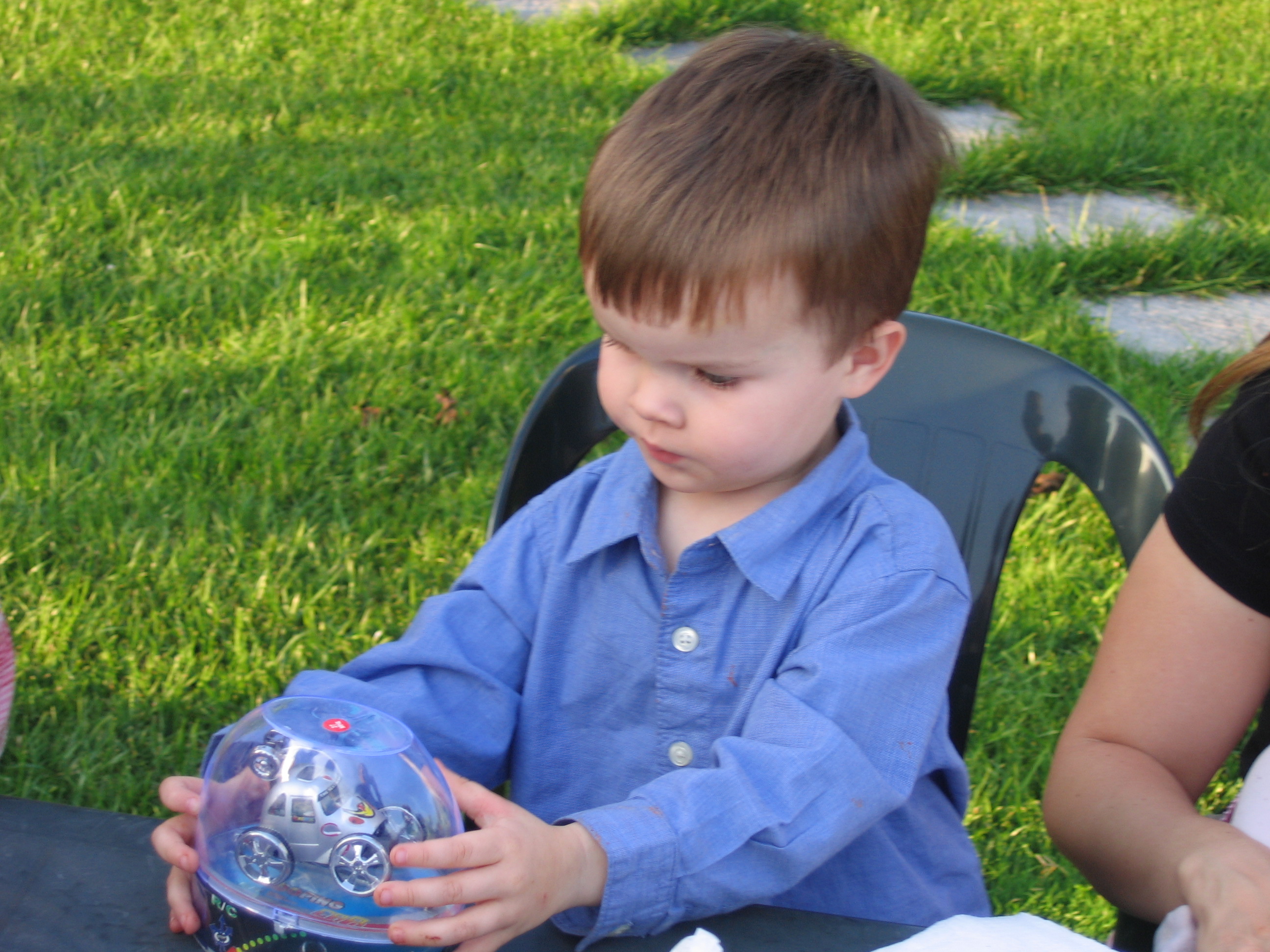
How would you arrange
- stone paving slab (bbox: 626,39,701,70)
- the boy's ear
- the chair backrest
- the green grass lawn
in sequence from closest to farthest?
the boy's ear < the chair backrest < the green grass lawn < stone paving slab (bbox: 626,39,701,70)

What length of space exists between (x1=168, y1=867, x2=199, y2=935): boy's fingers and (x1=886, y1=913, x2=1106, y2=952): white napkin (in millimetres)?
477

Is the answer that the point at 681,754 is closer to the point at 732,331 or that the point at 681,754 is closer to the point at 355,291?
the point at 732,331

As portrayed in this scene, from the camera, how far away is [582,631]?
53.2 inches

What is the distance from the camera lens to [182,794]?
1021mm

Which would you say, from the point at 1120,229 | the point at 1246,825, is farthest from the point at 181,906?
the point at 1120,229

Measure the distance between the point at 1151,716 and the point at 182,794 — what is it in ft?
3.20

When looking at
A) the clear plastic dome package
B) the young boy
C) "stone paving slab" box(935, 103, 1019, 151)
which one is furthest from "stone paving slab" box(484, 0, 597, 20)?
the clear plastic dome package

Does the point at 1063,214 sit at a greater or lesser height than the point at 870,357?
lesser

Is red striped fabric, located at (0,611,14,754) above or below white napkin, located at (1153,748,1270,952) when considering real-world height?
below

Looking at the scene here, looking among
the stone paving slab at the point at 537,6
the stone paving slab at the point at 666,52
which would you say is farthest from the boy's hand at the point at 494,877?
the stone paving slab at the point at 537,6

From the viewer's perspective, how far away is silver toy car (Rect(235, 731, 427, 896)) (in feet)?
2.73

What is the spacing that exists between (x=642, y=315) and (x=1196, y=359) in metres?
2.59

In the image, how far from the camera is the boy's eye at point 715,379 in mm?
1139

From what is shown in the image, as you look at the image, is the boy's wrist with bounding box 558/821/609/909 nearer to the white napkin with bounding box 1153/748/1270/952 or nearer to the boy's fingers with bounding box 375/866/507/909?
the boy's fingers with bounding box 375/866/507/909
